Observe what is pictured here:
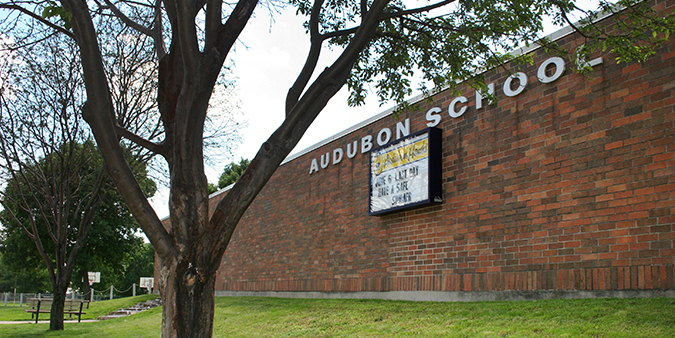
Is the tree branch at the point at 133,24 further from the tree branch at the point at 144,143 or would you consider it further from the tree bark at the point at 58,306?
the tree bark at the point at 58,306

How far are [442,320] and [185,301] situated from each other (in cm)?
441

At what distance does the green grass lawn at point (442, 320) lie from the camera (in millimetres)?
6117

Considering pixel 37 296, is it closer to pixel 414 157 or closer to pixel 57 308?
pixel 57 308

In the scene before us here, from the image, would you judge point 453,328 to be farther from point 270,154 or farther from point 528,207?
point 270,154

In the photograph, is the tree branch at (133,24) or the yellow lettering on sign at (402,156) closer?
the tree branch at (133,24)

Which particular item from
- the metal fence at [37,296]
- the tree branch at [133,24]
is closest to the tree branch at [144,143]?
the tree branch at [133,24]

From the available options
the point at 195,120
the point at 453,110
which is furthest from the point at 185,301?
the point at 453,110

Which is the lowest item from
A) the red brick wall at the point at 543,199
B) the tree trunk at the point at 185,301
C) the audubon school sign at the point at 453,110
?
the tree trunk at the point at 185,301

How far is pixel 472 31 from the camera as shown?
23.3 feet

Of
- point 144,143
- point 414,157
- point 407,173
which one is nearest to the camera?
point 144,143

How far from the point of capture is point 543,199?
8.80 meters

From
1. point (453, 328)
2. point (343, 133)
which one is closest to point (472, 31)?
point (453, 328)

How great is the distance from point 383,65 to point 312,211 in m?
7.83

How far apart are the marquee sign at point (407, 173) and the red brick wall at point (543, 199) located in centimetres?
25
